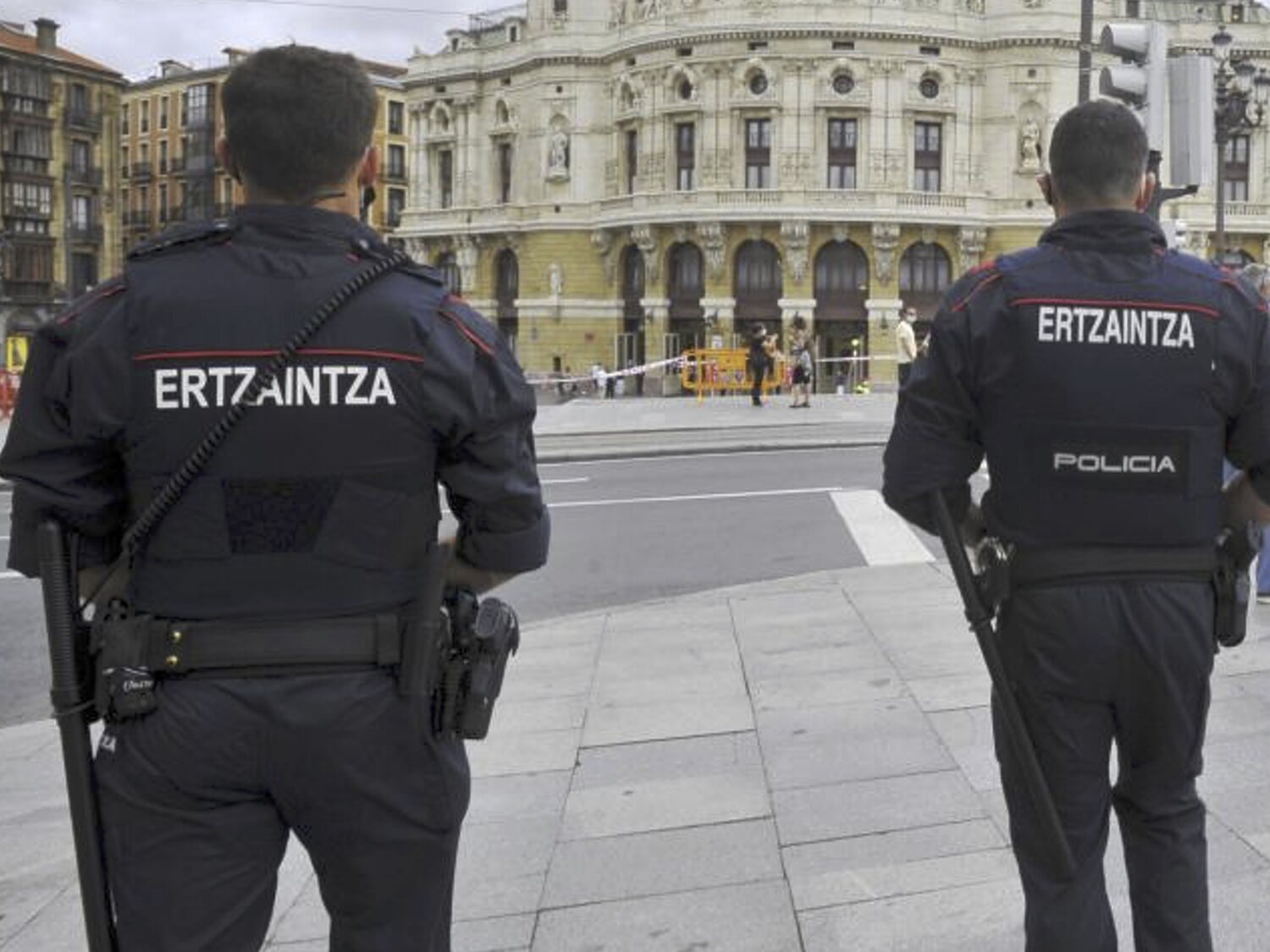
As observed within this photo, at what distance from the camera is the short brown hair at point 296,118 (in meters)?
2.39

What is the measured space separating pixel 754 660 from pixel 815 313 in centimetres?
5136

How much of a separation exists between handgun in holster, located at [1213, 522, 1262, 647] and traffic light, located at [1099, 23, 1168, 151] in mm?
5057

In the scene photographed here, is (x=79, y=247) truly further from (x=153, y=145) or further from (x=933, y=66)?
(x=933, y=66)

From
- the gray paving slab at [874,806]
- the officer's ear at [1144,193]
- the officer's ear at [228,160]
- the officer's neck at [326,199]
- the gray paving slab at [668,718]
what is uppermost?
the officer's ear at [1144,193]

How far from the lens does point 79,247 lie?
246 feet

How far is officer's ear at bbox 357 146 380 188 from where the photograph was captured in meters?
2.54

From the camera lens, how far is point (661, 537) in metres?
11.8

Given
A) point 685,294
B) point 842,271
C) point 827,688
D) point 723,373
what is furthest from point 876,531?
point 685,294

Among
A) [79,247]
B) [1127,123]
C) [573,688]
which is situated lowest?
[573,688]

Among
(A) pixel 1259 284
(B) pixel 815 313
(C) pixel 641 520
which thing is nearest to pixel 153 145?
(B) pixel 815 313

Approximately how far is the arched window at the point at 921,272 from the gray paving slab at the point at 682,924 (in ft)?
178

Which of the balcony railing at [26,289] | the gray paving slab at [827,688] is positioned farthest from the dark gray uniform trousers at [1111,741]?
the balcony railing at [26,289]

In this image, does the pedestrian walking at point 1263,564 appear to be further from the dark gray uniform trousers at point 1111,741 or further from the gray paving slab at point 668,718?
the dark gray uniform trousers at point 1111,741

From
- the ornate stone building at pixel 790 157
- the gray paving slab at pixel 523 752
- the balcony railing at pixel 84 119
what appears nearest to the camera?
the gray paving slab at pixel 523 752
